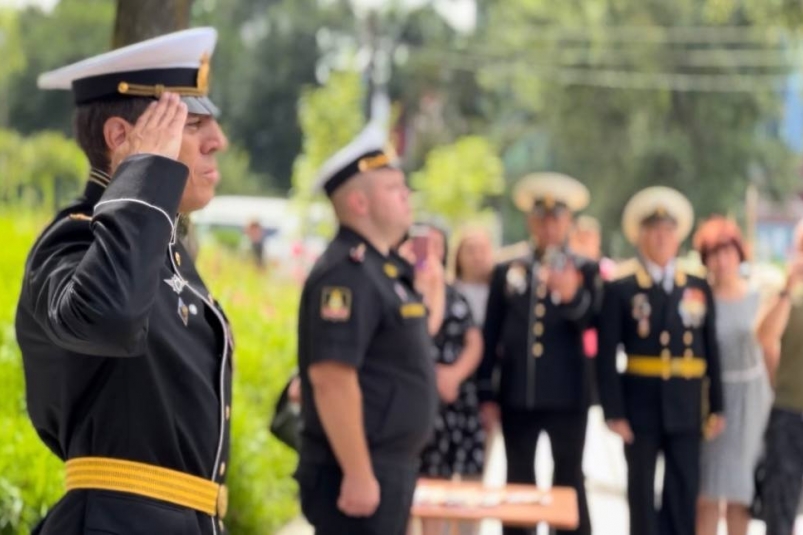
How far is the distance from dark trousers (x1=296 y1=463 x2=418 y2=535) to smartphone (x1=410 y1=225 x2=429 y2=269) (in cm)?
257

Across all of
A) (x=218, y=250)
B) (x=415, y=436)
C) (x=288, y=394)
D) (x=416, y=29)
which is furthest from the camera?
(x=416, y=29)

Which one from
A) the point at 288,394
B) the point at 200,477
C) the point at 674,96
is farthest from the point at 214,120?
the point at 674,96

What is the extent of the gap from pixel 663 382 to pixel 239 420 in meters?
2.21

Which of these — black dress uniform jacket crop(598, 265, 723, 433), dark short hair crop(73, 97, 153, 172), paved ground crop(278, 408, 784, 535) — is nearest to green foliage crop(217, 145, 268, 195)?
paved ground crop(278, 408, 784, 535)

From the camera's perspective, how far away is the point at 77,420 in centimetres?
316

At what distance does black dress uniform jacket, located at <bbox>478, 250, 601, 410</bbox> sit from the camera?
27.0 feet

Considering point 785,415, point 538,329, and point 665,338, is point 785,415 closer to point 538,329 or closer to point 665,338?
point 665,338

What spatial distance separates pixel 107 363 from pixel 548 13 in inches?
2097

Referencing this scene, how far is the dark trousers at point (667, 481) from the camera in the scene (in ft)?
26.8

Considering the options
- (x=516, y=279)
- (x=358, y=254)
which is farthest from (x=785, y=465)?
(x=358, y=254)

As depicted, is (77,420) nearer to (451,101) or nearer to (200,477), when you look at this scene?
(200,477)

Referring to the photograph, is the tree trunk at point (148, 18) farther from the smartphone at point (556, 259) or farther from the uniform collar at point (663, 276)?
the uniform collar at point (663, 276)

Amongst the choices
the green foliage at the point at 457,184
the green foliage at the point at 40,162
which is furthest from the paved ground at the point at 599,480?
the green foliage at the point at 457,184

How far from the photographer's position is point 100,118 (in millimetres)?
3273
